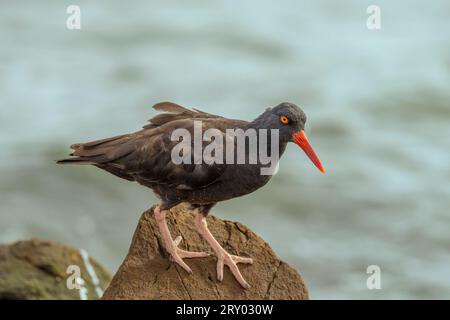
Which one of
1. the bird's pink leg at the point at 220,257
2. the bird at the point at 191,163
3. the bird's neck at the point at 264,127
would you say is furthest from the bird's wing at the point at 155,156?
the bird's pink leg at the point at 220,257

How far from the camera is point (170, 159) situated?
8.79 meters

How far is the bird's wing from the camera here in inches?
342

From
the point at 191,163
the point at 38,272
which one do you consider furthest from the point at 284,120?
the point at 38,272

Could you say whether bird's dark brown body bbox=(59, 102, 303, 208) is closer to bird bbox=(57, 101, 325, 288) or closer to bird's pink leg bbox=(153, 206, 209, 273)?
bird bbox=(57, 101, 325, 288)

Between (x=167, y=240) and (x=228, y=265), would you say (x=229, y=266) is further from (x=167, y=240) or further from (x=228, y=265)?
(x=167, y=240)

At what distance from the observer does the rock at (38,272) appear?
36.4 feet

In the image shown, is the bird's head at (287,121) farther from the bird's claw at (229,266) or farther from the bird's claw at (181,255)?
the bird's claw at (181,255)

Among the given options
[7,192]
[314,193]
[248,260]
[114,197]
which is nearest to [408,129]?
[314,193]

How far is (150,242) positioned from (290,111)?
1958mm

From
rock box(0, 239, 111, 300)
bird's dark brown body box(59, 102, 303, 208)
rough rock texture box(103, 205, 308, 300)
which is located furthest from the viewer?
rock box(0, 239, 111, 300)

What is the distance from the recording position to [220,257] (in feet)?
30.0

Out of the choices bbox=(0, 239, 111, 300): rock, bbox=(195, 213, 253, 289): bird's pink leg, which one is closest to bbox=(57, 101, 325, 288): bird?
bbox=(195, 213, 253, 289): bird's pink leg

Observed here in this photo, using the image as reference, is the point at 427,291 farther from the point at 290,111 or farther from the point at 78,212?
the point at 290,111

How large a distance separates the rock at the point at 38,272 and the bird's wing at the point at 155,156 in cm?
261
